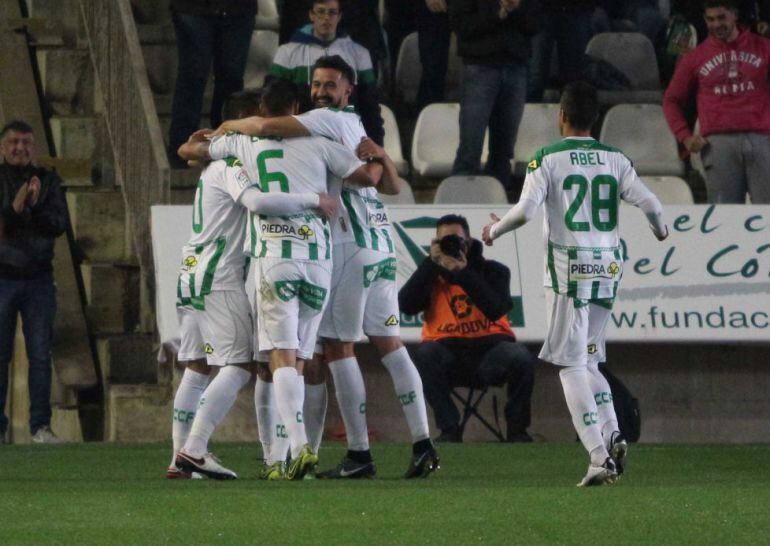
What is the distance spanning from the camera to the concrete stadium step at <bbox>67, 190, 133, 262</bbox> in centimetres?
1509

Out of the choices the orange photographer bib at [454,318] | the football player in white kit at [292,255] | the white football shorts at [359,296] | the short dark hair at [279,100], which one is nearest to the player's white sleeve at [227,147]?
the football player in white kit at [292,255]

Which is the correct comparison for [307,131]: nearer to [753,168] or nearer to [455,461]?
[455,461]

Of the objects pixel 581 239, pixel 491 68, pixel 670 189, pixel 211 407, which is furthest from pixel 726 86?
pixel 211 407

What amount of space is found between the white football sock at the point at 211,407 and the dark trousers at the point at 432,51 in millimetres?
6344

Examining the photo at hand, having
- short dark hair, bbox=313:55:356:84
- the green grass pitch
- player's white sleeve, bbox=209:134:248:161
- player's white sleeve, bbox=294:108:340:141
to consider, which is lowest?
the green grass pitch

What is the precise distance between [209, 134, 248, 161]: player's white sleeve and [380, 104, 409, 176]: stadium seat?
5.50m

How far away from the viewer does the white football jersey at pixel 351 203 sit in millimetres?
9195

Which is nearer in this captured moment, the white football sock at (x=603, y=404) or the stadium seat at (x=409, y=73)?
the white football sock at (x=603, y=404)

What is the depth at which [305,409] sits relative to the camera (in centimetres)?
978

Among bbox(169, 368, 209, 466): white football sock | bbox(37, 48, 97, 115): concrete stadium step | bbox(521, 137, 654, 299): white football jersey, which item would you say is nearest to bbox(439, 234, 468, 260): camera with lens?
bbox(169, 368, 209, 466): white football sock

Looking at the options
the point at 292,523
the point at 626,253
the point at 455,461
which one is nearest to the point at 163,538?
the point at 292,523

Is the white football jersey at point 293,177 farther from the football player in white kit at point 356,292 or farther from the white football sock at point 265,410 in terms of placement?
the white football sock at point 265,410

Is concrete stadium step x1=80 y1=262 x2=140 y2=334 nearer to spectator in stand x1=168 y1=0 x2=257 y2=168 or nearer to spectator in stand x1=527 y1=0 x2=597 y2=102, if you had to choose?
spectator in stand x1=168 y1=0 x2=257 y2=168

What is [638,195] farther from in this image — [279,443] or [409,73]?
[409,73]
